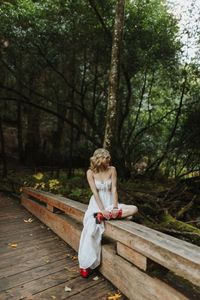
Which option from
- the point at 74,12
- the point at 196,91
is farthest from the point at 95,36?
the point at 196,91

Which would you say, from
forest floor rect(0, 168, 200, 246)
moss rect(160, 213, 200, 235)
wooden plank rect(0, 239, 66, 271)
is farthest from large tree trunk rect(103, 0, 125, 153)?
wooden plank rect(0, 239, 66, 271)

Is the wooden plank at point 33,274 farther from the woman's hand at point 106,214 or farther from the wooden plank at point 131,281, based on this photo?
the woman's hand at point 106,214

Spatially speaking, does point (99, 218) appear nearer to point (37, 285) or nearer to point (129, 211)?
point (129, 211)

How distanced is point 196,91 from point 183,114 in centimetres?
148

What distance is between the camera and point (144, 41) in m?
12.2

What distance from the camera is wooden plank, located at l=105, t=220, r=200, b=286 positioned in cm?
270

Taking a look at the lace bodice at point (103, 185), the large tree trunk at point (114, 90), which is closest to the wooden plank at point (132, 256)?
the lace bodice at point (103, 185)

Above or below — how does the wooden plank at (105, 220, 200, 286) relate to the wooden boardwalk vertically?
above

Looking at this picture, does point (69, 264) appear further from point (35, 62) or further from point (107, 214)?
point (35, 62)

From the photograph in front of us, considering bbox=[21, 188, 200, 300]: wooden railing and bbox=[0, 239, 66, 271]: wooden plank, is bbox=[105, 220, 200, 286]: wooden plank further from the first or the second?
bbox=[0, 239, 66, 271]: wooden plank

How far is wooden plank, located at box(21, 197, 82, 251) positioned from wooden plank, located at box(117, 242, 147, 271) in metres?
1.44

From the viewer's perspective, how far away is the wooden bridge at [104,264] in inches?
119

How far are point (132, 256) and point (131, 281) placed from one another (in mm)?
279

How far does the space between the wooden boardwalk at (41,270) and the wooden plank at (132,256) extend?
0.51 meters
